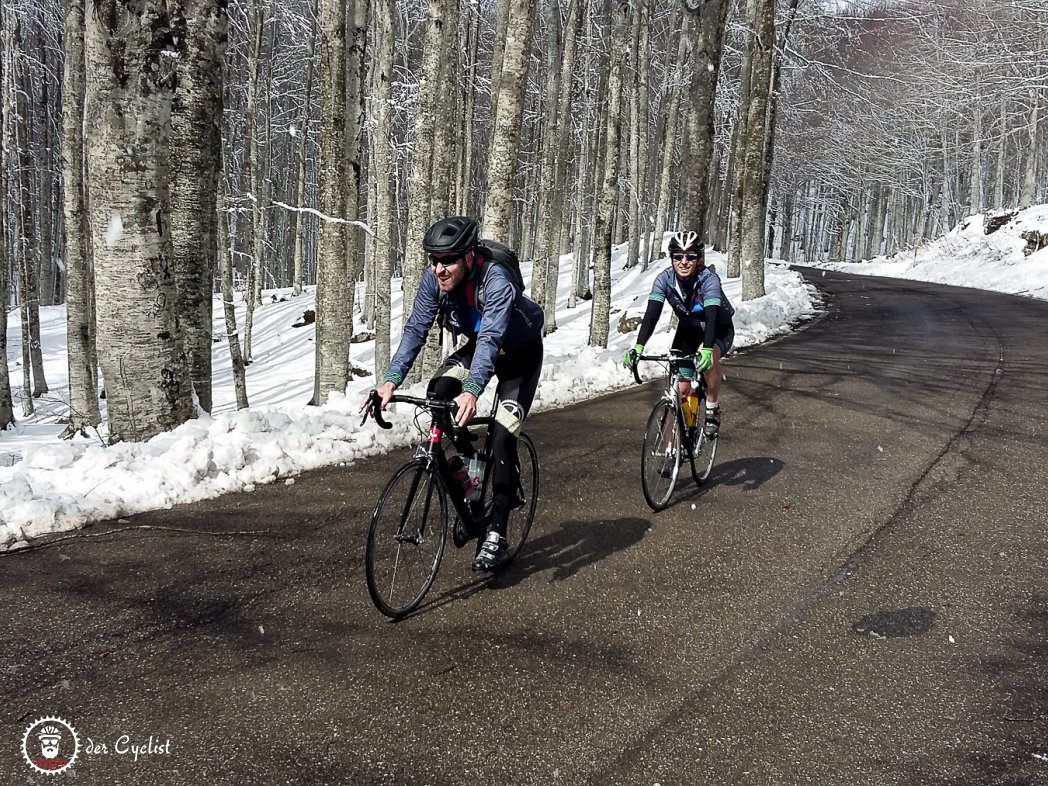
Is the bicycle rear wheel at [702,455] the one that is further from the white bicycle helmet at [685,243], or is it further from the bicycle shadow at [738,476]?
the white bicycle helmet at [685,243]

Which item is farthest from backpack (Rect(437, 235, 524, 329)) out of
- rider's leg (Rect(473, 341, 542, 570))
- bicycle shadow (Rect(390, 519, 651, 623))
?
bicycle shadow (Rect(390, 519, 651, 623))

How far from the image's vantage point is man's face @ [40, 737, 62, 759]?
9.70ft

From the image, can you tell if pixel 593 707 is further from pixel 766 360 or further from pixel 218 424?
pixel 766 360

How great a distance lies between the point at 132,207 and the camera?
614 cm

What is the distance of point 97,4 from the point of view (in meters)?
5.96

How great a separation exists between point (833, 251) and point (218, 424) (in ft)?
253

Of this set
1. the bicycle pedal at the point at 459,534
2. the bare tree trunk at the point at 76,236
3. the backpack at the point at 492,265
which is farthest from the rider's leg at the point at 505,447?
the bare tree trunk at the point at 76,236

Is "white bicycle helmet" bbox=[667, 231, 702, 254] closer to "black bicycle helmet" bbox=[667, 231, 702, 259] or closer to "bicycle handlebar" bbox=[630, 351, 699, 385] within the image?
"black bicycle helmet" bbox=[667, 231, 702, 259]

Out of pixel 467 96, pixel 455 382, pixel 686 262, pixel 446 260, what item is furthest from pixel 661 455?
pixel 467 96

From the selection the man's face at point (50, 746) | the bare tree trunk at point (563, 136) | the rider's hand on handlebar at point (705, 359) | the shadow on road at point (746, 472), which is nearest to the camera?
the man's face at point (50, 746)

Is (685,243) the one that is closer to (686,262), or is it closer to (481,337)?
(686,262)

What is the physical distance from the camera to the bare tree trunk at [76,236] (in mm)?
13602

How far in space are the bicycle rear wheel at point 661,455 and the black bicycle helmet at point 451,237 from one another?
271 centimetres

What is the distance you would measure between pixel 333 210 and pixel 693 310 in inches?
260
